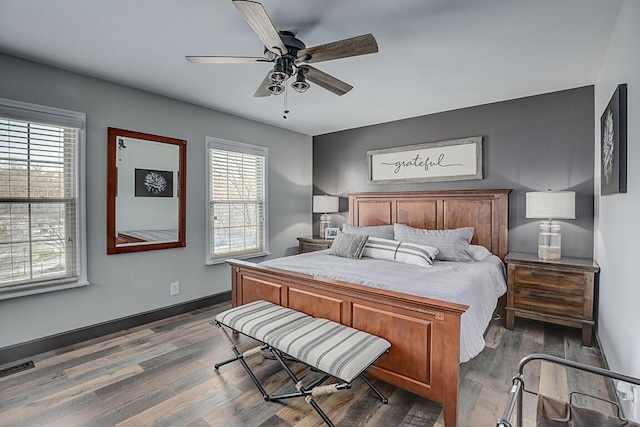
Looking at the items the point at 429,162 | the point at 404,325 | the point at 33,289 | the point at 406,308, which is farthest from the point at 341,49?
the point at 33,289

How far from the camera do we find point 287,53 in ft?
6.62

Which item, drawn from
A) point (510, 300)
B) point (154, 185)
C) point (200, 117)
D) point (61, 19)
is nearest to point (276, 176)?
point (200, 117)

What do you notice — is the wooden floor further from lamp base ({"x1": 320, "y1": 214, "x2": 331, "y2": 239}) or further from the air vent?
lamp base ({"x1": 320, "y1": 214, "x2": 331, "y2": 239})

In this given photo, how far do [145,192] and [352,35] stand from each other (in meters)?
2.56

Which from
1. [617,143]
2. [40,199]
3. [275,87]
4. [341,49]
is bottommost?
[40,199]

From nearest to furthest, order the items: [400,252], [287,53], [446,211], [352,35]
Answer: [287,53], [352,35], [400,252], [446,211]

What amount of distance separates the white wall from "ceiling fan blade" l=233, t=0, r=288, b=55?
183 cm

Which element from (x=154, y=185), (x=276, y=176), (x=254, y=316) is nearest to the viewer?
(x=254, y=316)

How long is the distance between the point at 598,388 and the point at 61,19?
432 centimetres

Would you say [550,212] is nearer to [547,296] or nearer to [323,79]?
[547,296]

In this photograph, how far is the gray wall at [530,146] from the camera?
10.7ft

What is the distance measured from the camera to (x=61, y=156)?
112 inches

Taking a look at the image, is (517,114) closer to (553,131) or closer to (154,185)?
(553,131)

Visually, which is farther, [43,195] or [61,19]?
[43,195]
